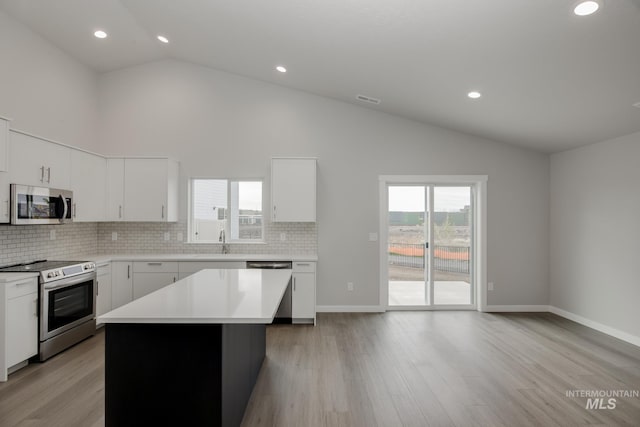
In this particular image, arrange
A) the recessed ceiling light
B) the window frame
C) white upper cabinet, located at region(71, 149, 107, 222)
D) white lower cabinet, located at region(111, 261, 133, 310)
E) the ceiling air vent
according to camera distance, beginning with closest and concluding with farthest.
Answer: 1. the recessed ceiling light
2. white upper cabinet, located at region(71, 149, 107, 222)
3. white lower cabinet, located at region(111, 261, 133, 310)
4. the ceiling air vent
5. the window frame

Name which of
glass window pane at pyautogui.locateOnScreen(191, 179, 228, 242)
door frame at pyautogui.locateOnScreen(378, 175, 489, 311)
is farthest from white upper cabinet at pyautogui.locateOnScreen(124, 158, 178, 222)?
door frame at pyautogui.locateOnScreen(378, 175, 489, 311)

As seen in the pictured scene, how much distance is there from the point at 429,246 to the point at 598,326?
2293 mm

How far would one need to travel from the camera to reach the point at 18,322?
3047 millimetres

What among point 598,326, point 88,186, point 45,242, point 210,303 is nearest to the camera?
point 210,303

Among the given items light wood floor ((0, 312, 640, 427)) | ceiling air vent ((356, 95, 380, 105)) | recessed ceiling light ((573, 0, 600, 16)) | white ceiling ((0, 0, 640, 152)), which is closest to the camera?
recessed ceiling light ((573, 0, 600, 16))

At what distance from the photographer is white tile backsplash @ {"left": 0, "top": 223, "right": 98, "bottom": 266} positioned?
11.9ft

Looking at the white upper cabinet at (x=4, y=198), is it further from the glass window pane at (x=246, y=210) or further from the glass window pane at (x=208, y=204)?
the glass window pane at (x=246, y=210)

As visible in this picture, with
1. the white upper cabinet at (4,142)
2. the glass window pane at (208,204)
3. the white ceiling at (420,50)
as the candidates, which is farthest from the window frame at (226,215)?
the white upper cabinet at (4,142)

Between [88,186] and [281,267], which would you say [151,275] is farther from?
[281,267]

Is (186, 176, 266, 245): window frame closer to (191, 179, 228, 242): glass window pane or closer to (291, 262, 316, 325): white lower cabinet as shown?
(191, 179, 228, 242): glass window pane

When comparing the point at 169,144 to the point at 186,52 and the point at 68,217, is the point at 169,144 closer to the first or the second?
the point at 186,52

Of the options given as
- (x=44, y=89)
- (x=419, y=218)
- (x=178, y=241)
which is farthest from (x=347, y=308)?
(x=44, y=89)

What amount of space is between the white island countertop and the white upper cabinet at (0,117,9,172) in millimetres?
2019

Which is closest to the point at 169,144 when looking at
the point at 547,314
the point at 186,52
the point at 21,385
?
the point at 186,52
